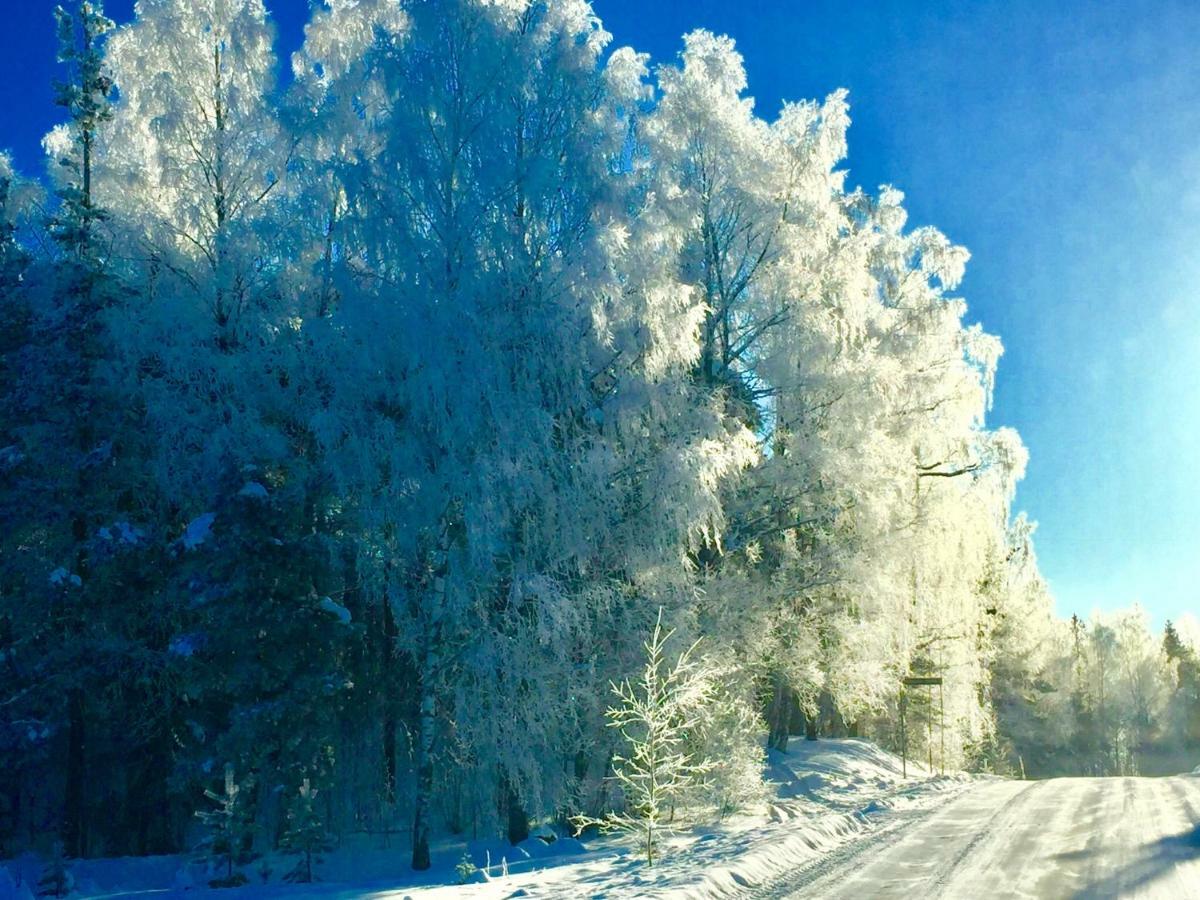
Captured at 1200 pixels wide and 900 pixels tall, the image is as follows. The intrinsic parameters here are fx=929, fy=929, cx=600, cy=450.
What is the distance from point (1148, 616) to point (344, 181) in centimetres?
8931

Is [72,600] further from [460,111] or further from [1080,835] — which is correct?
[1080,835]

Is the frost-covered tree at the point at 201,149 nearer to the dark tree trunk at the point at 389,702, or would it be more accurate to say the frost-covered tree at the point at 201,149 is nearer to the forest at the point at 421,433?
the forest at the point at 421,433

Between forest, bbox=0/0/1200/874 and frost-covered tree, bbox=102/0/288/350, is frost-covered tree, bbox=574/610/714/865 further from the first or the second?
frost-covered tree, bbox=102/0/288/350

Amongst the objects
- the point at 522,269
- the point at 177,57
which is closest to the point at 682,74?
the point at 522,269

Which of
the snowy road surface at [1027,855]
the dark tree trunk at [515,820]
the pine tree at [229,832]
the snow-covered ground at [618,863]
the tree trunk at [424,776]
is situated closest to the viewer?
the snowy road surface at [1027,855]

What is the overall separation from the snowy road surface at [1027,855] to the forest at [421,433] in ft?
10.5

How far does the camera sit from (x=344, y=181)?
14000 mm

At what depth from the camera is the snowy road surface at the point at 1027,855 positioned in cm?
905

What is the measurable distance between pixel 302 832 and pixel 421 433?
18.5ft

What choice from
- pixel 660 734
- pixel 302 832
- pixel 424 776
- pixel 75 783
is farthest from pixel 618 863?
pixel 75 783

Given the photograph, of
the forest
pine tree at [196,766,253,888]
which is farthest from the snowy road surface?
pine tree at [196,766,253,888]

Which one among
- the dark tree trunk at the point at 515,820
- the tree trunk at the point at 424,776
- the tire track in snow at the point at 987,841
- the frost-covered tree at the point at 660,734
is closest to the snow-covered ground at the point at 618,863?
the dark tree trunk at the point at 515,820

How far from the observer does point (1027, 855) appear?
11148 mm

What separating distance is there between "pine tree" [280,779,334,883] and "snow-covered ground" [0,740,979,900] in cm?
38
